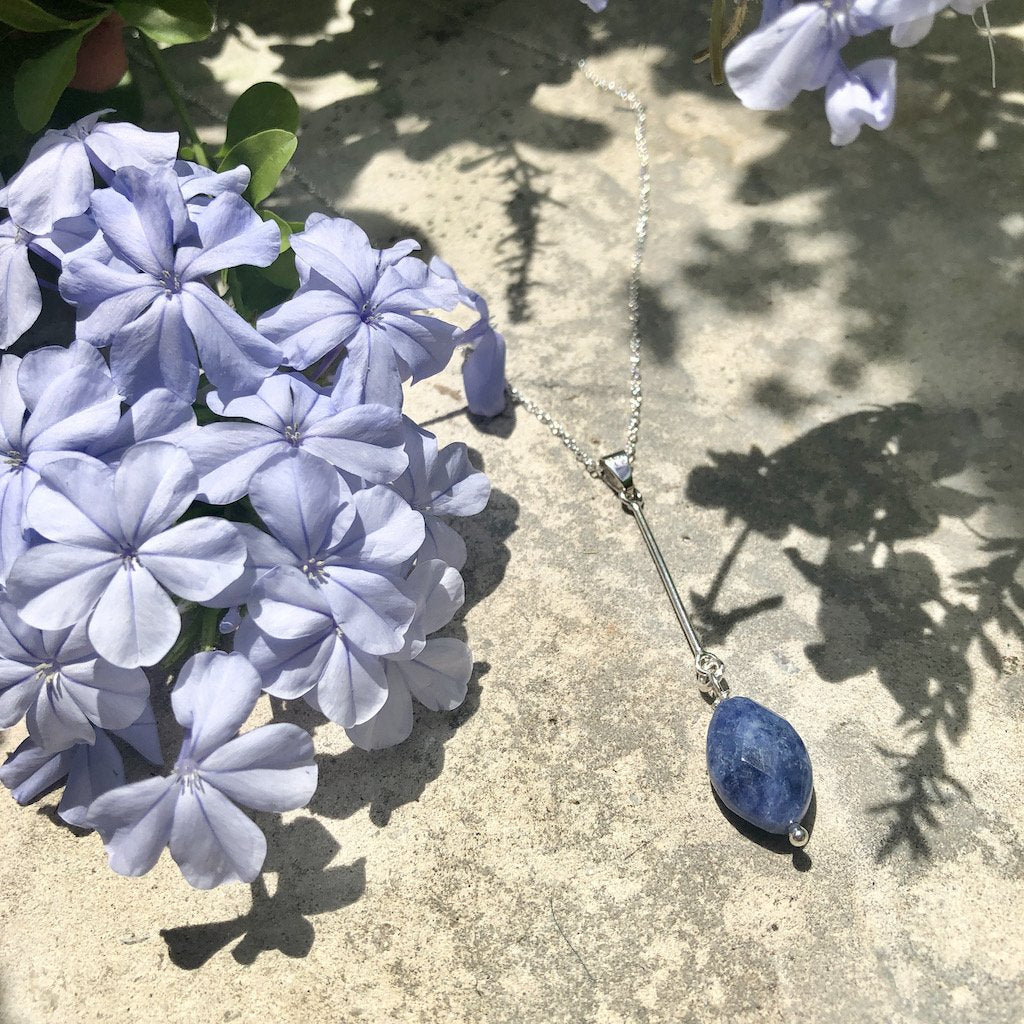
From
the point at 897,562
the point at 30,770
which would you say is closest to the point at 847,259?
the point at 897,562

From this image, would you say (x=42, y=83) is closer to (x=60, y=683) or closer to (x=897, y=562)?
(x=60, y=683)

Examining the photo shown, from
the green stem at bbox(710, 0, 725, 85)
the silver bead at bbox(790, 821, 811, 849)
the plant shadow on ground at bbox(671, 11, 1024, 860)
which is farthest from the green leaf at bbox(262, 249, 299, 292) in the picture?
the silver bead at bbox(790, 821, 811, 849)

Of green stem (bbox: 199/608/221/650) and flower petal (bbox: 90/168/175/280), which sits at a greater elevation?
flower petal (bbox: 90/168/175/280)

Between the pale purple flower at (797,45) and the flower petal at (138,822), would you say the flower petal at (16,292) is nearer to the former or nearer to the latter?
the flower petal at (138,822)

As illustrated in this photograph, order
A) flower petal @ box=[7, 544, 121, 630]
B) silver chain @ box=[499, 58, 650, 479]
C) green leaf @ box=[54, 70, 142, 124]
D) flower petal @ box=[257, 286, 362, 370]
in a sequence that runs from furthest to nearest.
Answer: silver chain @ box=[499, 58, 650, 479]
green leaf @ box=[54, 70, 142, 124]
flower petal @ box=[257, 286, 362, 370]
flower petal @ box=[7, 544, 121, 630]

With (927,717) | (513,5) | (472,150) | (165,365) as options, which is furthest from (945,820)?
(513,5)

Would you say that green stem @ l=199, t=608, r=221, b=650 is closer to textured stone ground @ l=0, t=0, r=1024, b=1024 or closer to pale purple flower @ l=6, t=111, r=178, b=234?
textured stone ground @ l=0, t=0, r=1024, b=1024

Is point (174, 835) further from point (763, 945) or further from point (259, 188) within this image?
point (259, 188)
